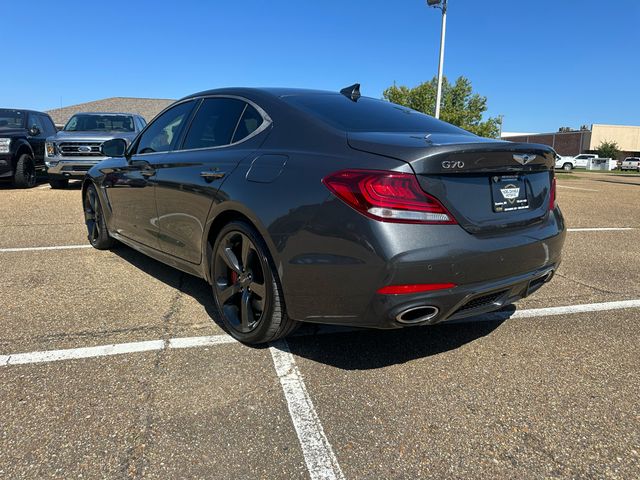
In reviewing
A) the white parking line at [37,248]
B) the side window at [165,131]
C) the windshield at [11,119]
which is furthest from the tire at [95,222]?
the windshield at [11,119]

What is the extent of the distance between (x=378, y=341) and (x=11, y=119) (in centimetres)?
1266

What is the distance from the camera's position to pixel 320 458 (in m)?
2.01

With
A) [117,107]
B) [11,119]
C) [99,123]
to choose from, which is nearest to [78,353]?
[99,123]

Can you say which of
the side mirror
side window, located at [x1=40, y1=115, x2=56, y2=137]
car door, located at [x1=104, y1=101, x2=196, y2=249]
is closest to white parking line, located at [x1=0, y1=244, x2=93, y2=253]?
car door, located at [x1=104, y1=101, x2=196, y2=249]

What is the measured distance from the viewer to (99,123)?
38.8 ft

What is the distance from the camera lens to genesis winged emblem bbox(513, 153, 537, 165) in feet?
8.60

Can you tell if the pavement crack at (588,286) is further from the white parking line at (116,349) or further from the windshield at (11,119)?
the windshield at (11,119)

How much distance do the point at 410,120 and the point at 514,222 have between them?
107 centimetres

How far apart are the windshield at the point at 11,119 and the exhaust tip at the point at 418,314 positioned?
12.9 meters

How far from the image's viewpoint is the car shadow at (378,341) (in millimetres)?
2900

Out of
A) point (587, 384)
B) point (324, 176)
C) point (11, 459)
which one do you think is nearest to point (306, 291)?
point (324, 176)

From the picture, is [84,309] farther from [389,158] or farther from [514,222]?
[514,222]

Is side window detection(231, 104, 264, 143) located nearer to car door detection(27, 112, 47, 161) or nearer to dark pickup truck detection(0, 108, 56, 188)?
dark pickup truck detection(0, 108, 56, 188)

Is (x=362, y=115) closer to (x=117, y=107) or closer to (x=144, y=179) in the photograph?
(x=144, y=179)
